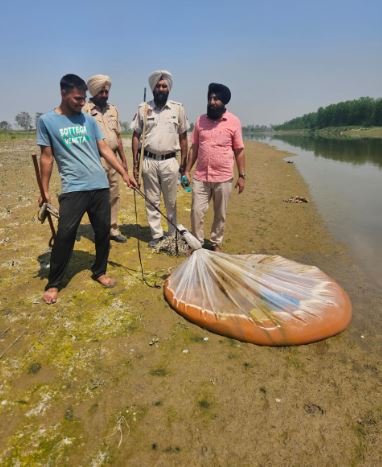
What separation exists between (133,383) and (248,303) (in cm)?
124

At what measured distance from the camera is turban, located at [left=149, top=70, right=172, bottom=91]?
13.2 ft

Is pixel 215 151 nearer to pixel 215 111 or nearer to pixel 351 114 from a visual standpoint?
pixel 215 111

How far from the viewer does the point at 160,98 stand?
4.19 m

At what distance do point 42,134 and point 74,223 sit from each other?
946 mm

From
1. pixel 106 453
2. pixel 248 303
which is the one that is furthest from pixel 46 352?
pixel 248 303

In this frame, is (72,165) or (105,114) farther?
(105,114)

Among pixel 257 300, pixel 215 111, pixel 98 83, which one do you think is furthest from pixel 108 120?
pixel 257 300

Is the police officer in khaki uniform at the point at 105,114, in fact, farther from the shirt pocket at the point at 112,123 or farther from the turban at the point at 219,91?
the turban at the point at 219,91

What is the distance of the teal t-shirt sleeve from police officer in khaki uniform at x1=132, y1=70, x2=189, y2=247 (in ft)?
4.91

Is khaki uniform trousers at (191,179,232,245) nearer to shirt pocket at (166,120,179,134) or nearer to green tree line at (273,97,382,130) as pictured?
shirt pocket at (166,120,179,134)

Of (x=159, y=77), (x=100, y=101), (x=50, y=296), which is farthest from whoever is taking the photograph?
(x=100, y=101)

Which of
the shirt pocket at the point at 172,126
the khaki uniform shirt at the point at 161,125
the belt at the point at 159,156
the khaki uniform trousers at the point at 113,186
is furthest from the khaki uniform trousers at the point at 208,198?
the khaki uniform trousers at the point at 113,186

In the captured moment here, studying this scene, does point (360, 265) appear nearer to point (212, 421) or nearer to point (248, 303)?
point (248, 303)

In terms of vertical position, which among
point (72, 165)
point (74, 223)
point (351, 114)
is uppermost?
point (351, 114)
